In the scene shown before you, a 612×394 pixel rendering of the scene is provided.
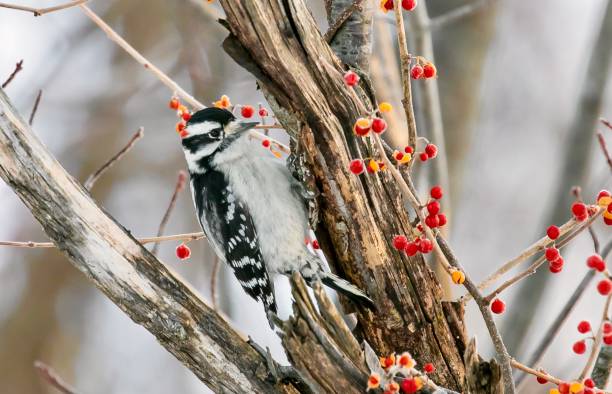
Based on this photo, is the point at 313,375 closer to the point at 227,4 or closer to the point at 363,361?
the point at 363,361

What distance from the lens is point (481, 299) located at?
2.81m

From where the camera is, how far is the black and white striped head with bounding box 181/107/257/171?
3910mm

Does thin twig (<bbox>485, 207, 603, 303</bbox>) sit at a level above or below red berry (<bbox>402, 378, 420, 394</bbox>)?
above

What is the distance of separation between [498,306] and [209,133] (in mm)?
1806

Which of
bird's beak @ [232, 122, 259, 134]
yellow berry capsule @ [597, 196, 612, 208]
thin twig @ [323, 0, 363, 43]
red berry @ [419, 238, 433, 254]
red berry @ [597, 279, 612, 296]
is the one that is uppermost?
thin twig @ [323, 0, 363, 43]

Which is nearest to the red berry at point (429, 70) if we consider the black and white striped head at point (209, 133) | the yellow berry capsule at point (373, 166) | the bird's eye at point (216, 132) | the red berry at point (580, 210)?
the yellow berry capsule at point (373, 166)

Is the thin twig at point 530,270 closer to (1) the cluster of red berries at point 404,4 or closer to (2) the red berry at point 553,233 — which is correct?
(2) the red berry at point 553,233

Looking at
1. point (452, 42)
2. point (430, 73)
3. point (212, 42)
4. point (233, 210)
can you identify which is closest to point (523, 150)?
point (452, 42)

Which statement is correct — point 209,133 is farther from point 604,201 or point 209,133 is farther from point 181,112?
point 604,201

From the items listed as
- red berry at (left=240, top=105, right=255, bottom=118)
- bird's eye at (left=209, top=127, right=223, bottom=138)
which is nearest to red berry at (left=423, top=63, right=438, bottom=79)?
red berry at (left=240, top=105, right=255, bottom=118)

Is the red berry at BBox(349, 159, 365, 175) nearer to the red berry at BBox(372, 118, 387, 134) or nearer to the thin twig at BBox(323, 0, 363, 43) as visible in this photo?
the red berry at BBox(372, 118, 387, 134)

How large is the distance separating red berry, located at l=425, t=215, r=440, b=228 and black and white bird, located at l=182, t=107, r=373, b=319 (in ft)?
3.92

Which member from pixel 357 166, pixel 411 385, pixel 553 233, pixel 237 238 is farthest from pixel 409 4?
pixel 237 238

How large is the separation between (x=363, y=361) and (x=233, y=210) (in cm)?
150
